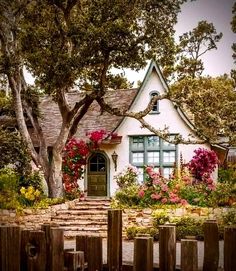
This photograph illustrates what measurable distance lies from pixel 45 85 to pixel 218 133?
6571 millimetres

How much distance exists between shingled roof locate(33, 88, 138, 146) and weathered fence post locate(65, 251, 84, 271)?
18665 millimetres

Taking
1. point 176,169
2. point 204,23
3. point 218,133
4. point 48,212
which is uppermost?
point 204,23

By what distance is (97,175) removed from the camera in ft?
70.6

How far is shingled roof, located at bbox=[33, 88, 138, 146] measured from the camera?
21844 millimetres

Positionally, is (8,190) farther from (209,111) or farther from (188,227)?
(209,111)

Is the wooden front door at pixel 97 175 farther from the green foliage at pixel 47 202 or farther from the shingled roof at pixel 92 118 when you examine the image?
the green foliage at pixel 47 202

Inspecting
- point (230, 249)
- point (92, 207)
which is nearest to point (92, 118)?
point (92, 207)

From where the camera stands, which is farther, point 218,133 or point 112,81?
point 112,81

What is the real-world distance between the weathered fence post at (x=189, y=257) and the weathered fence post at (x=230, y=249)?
6.4 inches

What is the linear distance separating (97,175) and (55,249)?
62.5ft

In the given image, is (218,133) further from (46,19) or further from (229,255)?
(229,255)

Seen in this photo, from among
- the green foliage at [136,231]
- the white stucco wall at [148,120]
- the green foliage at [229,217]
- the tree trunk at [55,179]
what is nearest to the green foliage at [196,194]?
the green foliage at [229,217]

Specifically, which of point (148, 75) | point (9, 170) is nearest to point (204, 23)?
point (148, 75)

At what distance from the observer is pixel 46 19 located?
60.2 ft
